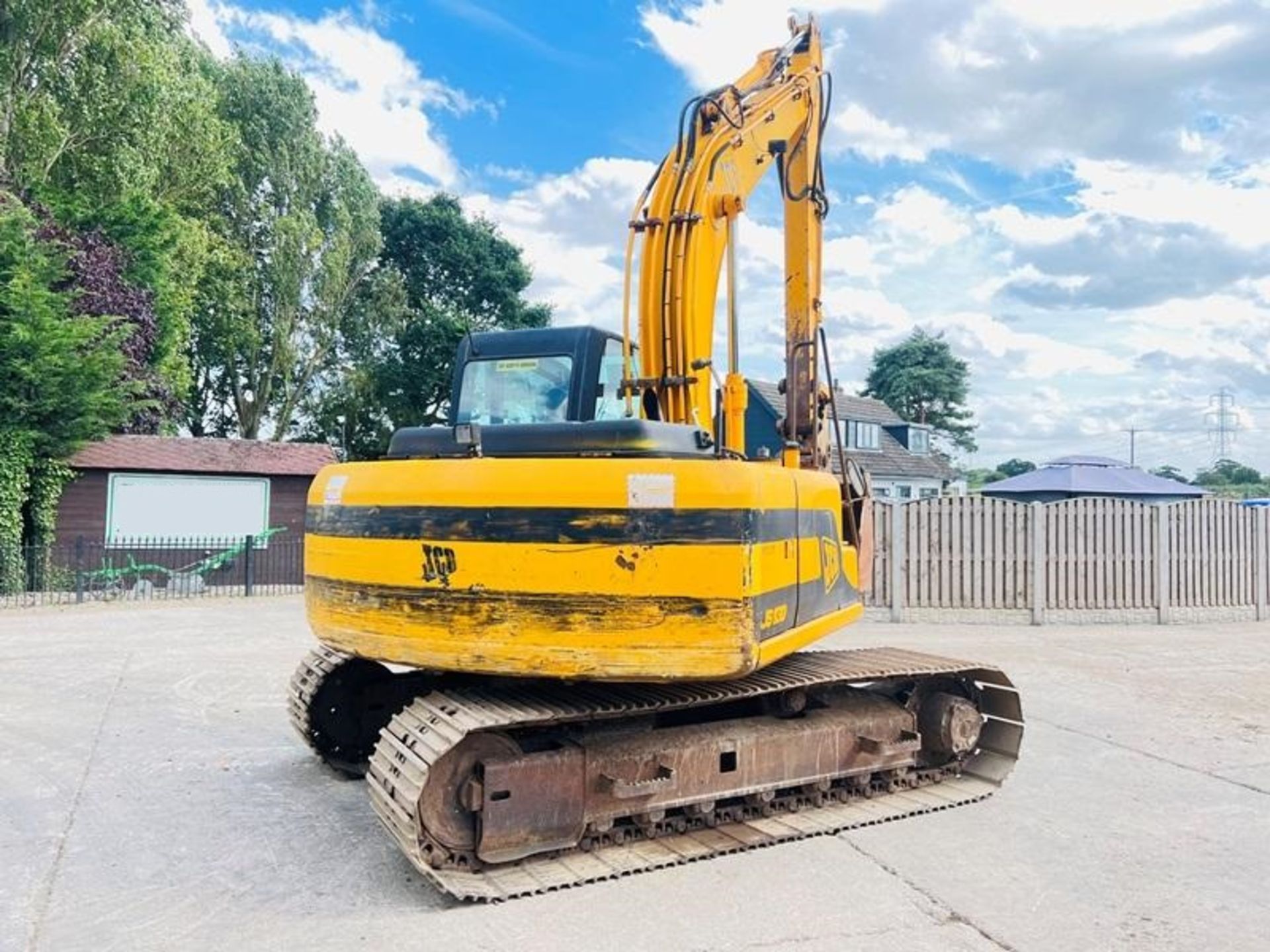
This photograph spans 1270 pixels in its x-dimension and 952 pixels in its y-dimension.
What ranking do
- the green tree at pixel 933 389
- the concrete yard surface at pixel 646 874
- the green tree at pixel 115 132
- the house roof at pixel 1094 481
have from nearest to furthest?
the concrete yard surface at pixel 646 874 → the green tree at pixel 115 132 → the house roof at pixel 1094 481 → the green tree at pixel 933 389

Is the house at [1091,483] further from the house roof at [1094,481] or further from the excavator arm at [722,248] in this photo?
the excavator arm at [722,248]

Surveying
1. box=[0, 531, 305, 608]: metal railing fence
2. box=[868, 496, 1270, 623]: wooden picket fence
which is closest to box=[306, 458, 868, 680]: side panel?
box=[868, 496, 1270, 623]: wooden picket fence

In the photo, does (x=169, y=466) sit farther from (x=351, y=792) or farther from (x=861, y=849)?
(x=861, y=849)

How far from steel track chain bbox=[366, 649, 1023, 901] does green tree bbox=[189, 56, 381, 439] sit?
2524 centimetres

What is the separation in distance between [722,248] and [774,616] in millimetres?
2203

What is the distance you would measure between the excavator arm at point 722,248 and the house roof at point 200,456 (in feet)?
49.4

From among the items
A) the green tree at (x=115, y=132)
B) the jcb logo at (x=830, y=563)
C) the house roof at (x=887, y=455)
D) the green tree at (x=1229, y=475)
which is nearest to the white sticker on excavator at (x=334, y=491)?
the jcb logo at (x=830, y=563)

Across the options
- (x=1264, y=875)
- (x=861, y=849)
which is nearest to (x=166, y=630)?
(x=861, y=849)

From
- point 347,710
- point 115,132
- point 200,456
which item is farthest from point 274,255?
point 347,710

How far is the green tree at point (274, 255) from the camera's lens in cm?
2728

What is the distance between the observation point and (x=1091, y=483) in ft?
85.8

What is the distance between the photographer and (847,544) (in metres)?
5.26

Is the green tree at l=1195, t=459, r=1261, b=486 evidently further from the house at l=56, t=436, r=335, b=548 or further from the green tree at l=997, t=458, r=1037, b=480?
the house at l=56, t=436, r=335, b=548

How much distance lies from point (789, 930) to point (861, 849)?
0.96 m
